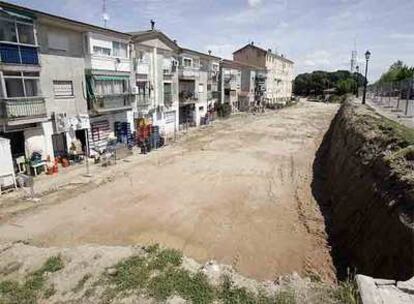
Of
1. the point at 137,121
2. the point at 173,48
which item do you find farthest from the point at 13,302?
the point at 173,48

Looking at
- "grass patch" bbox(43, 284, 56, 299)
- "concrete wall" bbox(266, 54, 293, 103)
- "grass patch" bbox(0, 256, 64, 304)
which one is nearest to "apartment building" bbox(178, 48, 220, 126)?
"grass patch" bbox(0, 256, 64, 304)

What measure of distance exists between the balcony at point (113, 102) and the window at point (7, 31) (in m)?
7.36

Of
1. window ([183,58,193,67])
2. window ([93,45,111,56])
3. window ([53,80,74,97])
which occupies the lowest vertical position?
window ([53,80,74,97])

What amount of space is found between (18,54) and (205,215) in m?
15.3

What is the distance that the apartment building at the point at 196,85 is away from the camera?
135 feet

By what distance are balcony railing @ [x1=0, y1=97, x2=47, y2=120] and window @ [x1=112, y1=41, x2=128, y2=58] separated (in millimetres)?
9458

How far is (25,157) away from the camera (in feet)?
65.0

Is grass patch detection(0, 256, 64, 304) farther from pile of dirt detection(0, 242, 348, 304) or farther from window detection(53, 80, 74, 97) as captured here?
window detection(53, 80, 74, 97)

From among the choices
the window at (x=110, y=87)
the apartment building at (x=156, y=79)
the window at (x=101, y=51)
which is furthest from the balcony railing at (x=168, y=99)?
the window at (x=101, y=51)

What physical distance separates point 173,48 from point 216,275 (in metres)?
34.1

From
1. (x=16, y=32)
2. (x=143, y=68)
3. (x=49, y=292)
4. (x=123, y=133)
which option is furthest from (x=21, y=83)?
(x=49, y=292)

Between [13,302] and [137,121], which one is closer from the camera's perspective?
[13,302]

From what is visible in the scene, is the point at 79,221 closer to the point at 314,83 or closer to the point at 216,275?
the point at 216,275

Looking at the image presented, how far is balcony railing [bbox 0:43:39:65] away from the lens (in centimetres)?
1766
